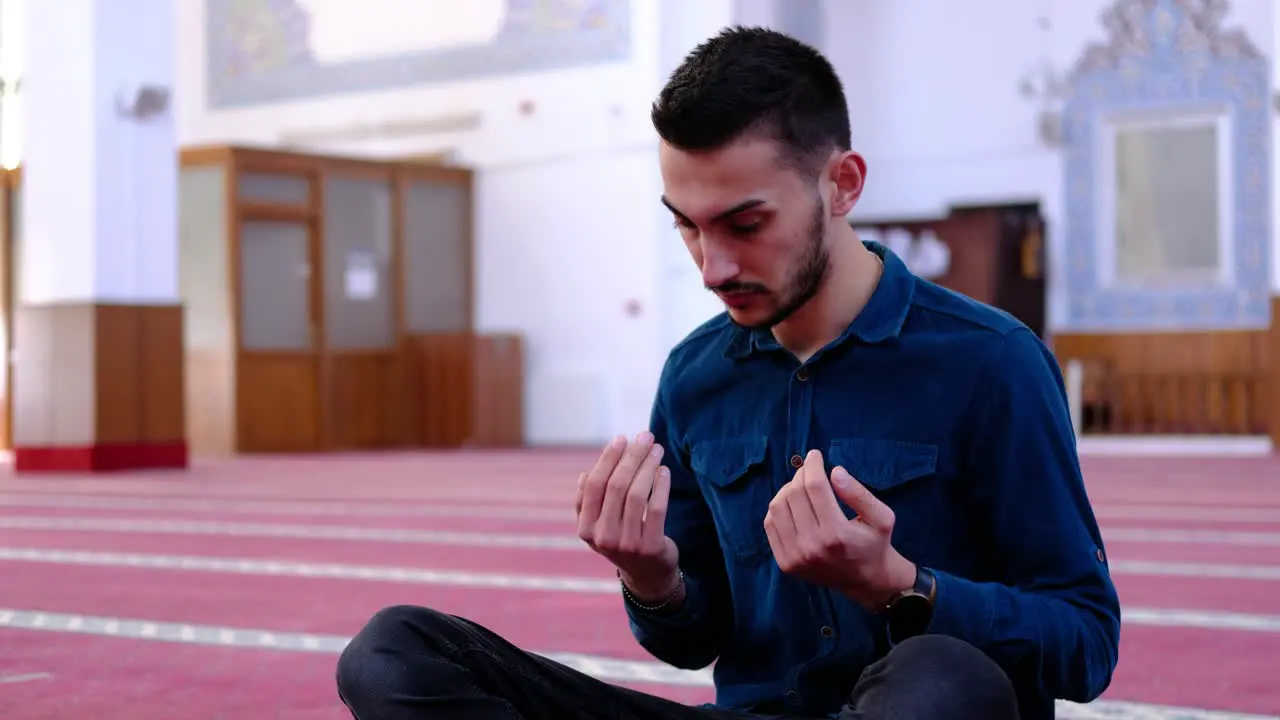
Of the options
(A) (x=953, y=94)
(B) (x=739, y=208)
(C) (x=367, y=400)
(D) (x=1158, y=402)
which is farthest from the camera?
(C) (x=367, y=400)

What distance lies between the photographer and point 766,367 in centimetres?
162

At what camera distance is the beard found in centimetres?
153

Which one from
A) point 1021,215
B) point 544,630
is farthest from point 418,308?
point 544,630

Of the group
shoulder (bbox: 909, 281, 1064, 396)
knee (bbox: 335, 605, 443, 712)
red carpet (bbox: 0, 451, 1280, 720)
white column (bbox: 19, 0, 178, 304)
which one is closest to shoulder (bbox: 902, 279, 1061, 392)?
shoulder (bbox: 909, 281, 1064, 396)

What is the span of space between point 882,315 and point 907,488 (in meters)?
0.17

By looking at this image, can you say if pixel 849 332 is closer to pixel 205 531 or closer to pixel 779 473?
pixel 779 473

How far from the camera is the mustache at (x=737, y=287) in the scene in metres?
1.53

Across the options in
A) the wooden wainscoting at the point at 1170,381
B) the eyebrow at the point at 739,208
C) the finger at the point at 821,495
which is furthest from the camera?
the wooden wainscoting at the point at 1170,381

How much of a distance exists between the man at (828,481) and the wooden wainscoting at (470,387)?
1129 cm

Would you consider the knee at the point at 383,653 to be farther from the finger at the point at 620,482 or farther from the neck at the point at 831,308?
the neck at the point at 831,308

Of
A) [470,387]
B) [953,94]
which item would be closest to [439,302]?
[470,387]

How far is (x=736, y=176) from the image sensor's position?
59.6 inches

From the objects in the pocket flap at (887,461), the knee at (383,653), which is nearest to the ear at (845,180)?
the pocket flap at (887,461)

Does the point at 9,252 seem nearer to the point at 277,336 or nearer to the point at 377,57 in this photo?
the point at 277,336
